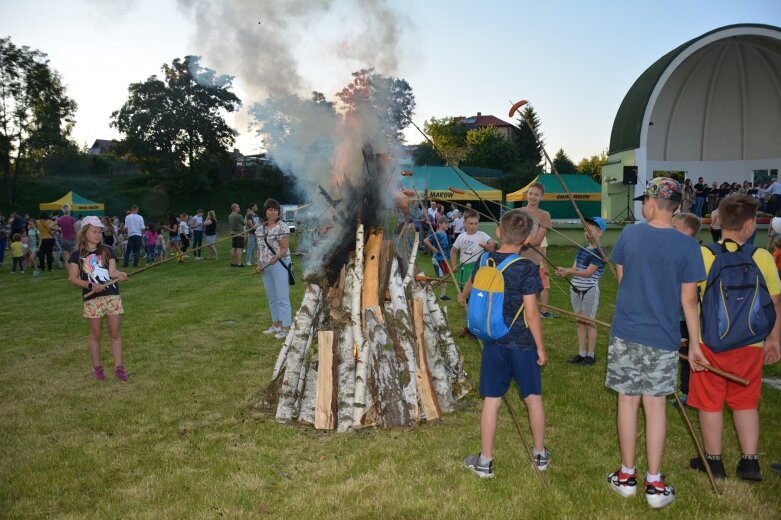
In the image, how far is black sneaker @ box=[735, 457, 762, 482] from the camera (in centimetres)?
393

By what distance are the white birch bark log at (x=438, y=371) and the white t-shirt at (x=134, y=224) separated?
49.3 ft

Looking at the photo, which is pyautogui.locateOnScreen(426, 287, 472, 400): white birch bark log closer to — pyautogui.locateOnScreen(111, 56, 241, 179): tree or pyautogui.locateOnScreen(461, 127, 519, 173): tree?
pyautogui.locateOnScreen(111, 56, 241, 179): tree

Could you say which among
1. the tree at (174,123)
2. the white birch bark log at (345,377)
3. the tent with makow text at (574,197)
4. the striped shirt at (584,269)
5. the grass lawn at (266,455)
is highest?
the tree at (174,123)

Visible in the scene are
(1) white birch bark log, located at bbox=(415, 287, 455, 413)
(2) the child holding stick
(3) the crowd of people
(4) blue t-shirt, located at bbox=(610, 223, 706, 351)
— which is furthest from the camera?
(3) the crowd of people

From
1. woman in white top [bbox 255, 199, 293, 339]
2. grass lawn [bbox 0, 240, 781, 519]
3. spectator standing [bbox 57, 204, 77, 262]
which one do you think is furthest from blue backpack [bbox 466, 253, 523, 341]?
spectator standing [bbox 57, 204, 77, 262]

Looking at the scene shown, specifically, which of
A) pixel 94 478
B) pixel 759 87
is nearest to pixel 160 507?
pixel 94 478

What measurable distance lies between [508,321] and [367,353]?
1512mm

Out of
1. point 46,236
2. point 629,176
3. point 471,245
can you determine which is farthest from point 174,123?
point 471,245

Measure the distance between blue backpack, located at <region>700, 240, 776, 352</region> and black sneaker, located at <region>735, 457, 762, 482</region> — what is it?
88 cm

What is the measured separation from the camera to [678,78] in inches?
1126

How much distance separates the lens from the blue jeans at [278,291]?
816cm

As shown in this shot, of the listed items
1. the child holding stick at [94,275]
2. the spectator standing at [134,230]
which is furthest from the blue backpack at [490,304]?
the spectator standing at [134,230]

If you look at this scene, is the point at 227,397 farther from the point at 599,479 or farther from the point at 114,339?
the point at 599,479

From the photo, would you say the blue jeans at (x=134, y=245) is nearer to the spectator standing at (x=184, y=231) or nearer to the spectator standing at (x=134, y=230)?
the spectator standing at (x=134, y=230)
